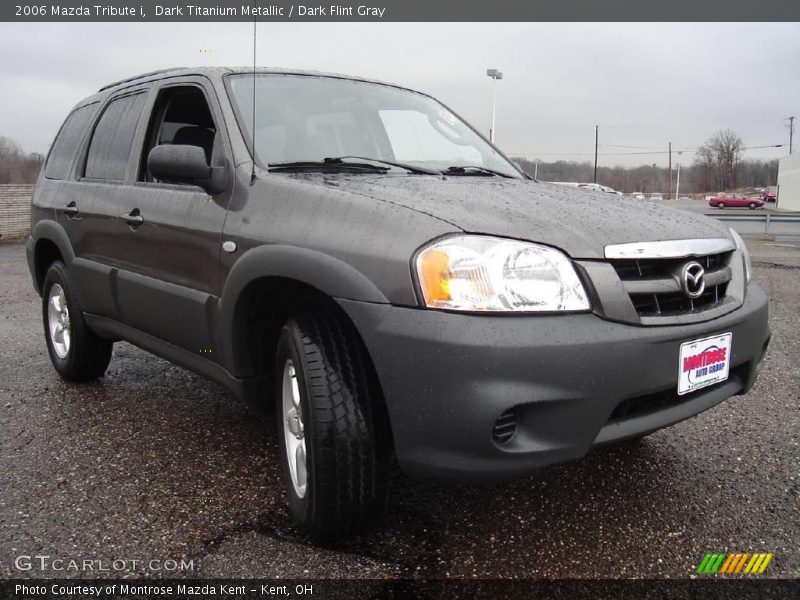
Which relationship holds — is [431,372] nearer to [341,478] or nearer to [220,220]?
[341,478]

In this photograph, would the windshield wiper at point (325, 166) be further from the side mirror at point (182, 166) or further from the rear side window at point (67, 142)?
the rear side window at point (67, 142)

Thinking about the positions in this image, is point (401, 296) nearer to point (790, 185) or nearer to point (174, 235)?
point (174, 235)

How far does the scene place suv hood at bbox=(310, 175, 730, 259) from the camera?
1.98 meters

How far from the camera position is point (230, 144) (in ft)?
8.74

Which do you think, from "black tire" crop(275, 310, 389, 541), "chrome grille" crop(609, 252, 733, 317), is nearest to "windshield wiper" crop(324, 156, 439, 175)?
"black tire" crop(275, 310, 389, 541)

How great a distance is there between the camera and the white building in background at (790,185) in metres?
51.7

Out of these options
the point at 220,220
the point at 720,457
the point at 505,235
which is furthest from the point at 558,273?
the point at 720,457

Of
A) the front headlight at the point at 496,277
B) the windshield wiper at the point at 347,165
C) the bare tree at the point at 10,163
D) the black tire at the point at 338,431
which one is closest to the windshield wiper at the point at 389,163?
the windshield wiper at the point at 347,165

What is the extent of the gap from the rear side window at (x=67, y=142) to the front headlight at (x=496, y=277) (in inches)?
121

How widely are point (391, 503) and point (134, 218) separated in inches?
70.8

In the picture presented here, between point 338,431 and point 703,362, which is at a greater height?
point 703,362

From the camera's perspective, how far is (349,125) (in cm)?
308

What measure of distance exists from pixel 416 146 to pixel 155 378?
2.38m

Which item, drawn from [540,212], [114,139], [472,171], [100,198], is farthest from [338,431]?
[114,139]
